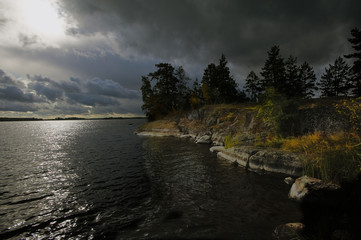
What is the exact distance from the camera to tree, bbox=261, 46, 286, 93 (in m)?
42.7

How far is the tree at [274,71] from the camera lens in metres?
42.7

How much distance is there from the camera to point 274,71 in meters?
43.5

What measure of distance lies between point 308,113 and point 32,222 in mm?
24963

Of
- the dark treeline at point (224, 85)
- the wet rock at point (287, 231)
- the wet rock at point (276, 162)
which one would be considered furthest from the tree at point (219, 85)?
the wet rock at point (287, 231)

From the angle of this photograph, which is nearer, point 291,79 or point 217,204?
point 217,204

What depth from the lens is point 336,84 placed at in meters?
48.2

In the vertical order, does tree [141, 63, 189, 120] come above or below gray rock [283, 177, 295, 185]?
above

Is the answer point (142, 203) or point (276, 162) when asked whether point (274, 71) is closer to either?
point (276, 162)

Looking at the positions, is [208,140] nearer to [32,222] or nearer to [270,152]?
[270,152]

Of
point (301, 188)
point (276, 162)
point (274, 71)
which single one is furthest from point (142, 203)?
point (274, 71)

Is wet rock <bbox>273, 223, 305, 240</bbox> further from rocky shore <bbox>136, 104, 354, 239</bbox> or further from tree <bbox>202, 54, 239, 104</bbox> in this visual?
tree <bbox>202, 54, 239, 104</bbox>

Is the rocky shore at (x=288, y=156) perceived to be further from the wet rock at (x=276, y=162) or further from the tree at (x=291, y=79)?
the tree at (x=291, y=79)

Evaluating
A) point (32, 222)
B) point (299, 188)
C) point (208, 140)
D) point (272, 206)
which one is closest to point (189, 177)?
point (272, 206)

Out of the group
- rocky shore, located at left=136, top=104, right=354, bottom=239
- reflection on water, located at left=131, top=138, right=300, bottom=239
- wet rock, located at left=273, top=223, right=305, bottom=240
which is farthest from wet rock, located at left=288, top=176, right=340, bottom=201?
wet rock, located at left=273, top=223, right=305, bottom=240
